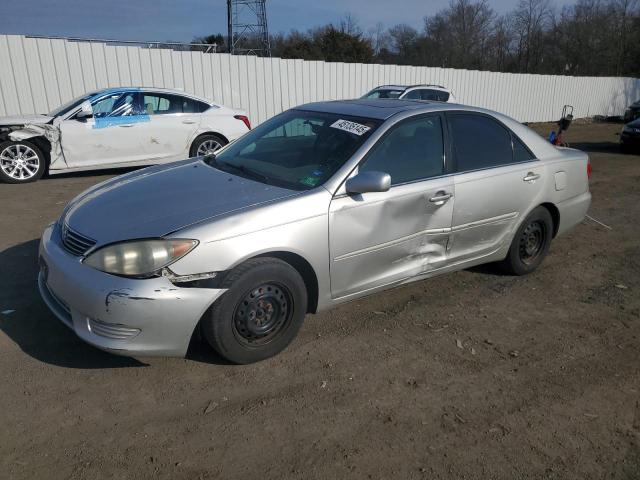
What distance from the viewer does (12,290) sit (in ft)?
14.1

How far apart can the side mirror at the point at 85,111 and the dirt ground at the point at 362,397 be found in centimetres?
477

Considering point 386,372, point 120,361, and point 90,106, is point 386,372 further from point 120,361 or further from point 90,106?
point 90,106

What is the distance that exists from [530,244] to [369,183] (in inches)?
92.8

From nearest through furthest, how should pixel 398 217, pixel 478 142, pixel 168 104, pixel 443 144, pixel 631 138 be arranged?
pixel 398 217, pixel 443 144, pixel 478 142, pixel 168 104, pixel 631 138

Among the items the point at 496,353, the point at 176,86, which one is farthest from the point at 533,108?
the point at 496,353

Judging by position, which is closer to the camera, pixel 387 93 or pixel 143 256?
pixel 143 256

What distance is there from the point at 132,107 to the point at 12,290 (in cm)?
557

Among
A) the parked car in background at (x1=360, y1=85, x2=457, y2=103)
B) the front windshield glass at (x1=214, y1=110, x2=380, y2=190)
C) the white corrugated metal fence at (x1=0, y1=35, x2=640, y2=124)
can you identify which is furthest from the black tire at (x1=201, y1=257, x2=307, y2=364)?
the white corrugated metal fence at (x1=0, y1=35, x2=640, y2=124)

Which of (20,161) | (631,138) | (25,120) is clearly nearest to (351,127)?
(25,120)

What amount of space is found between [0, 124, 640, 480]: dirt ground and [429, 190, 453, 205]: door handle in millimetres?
923

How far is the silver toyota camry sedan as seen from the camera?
298 cm

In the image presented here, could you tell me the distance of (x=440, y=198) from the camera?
399cm

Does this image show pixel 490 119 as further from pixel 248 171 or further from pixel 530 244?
pixel 248 171

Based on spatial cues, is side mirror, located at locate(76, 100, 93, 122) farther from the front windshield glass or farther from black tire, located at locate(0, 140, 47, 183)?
the front windshield glass
